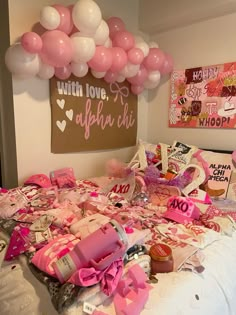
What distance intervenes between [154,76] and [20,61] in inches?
46.6

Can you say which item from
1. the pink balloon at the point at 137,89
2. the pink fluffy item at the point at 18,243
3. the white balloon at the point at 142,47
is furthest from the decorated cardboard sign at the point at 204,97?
the pink fluffy item at the point at 18,243

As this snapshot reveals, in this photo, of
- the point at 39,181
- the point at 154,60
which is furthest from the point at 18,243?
the point at 154,60

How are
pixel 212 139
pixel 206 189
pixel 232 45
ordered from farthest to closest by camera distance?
1. pixel 212 139
2. pixel 232 45
3. pixel 206 189

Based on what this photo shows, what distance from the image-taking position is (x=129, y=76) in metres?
2.16

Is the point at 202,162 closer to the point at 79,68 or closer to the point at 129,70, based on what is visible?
the point at 129,70

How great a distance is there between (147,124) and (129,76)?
27.9 inches

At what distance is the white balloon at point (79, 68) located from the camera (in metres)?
1.85

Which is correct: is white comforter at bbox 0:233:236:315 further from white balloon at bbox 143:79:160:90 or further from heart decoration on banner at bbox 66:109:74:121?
white balloon at bbox 143:79:160:90

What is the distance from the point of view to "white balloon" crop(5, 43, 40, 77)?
161cm

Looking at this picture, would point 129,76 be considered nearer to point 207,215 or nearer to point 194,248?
point 207,215

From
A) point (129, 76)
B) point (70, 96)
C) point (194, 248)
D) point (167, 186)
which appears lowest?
point (194, 248)

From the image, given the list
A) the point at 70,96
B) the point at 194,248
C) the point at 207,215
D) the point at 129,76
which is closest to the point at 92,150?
the point at 70,96

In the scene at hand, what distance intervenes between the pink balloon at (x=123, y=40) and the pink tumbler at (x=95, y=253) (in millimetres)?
1559

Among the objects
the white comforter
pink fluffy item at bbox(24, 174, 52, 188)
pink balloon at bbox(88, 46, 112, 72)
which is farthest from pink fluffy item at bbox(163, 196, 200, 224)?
pink balloon at bbox(88, 46, 112, 72)
